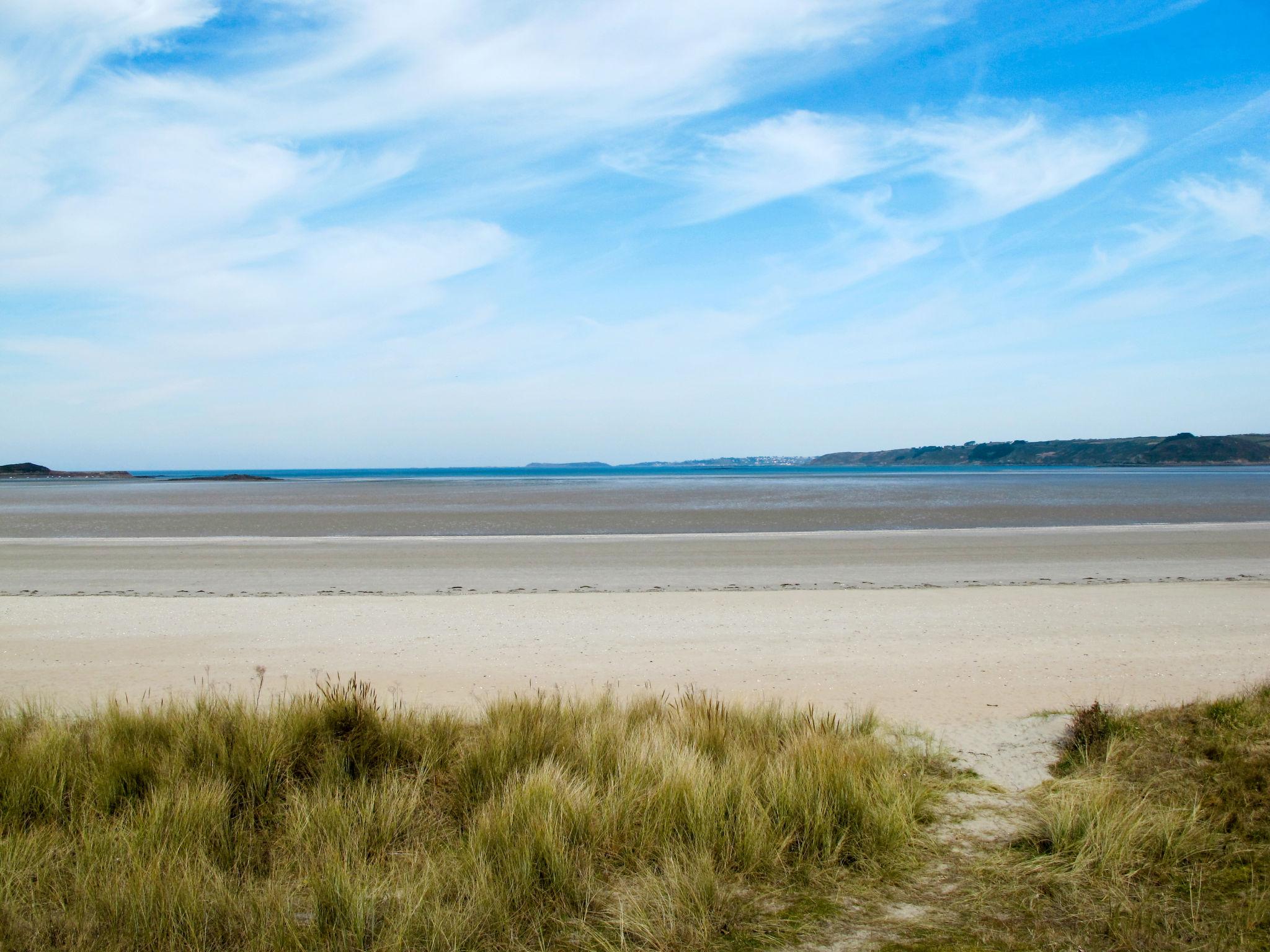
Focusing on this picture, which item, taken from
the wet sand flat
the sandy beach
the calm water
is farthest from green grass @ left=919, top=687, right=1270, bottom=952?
the calm water

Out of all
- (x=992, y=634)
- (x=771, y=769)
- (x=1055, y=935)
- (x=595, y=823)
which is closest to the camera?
(x=1055, y=935)

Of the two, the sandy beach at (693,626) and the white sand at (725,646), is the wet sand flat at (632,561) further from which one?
the white sand at (725,646)

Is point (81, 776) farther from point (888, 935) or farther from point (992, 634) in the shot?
point (992, 634)

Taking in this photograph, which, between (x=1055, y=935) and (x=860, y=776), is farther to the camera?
(x=860, y=776)

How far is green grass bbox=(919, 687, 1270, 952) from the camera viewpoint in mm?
3529

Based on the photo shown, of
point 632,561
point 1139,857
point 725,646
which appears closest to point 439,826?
point 1139,857

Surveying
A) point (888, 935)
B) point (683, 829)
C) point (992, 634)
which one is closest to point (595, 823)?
point (683, 829)

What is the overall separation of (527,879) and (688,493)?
2156 inches

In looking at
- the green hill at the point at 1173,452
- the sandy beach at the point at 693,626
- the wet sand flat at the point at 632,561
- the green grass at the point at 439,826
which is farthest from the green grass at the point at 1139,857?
the green hill at the point at 1173,452

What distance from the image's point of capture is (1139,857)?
4.08m

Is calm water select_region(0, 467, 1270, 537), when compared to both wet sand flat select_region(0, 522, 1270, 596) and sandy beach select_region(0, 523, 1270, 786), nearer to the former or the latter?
wet sand flat select_region(0, 522, 1270, 596)

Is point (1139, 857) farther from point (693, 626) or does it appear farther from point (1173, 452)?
point (1173, 452)

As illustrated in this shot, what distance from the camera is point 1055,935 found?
139 inches

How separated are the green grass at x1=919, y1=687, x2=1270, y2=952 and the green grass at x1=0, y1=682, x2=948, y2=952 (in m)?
0.61
